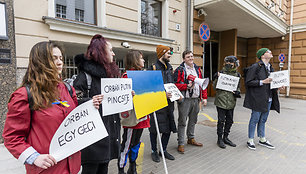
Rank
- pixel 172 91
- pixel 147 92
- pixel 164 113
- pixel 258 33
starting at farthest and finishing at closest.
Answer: pixel 258 33 < pixel 164 113 < pixel 172 91 < pixel 147 92

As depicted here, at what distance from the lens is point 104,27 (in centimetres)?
531

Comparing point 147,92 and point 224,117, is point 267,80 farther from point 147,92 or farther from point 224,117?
point 147,92

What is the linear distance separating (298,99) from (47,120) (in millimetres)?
14641

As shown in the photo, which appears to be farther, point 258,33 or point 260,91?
point 258,33

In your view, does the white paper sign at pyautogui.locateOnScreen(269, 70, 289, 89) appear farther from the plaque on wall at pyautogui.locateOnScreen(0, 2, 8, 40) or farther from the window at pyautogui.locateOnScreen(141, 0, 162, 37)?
the plaque on wall at pyautogui.locateOnScreen(0, 2, 8, 40)

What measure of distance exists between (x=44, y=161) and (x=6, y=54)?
3.60 m

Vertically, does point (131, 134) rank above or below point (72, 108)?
below

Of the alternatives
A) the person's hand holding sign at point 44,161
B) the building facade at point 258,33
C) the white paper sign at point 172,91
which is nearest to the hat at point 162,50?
the white paper sign at point 172,91

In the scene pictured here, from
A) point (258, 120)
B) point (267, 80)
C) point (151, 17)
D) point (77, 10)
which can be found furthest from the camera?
point (151, 17)

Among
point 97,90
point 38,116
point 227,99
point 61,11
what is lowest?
point 227,99

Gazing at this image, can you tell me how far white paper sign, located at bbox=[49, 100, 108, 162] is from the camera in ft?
4.43

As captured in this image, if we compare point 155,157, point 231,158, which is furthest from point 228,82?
point 155,157

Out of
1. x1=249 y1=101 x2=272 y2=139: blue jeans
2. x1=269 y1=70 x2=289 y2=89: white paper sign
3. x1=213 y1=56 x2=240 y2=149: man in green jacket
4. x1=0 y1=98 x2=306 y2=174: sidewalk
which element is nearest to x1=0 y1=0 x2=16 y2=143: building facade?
x1=0 y1=98 x2=306 y2=174: sidewalk

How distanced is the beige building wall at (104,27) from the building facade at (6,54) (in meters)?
0.15
